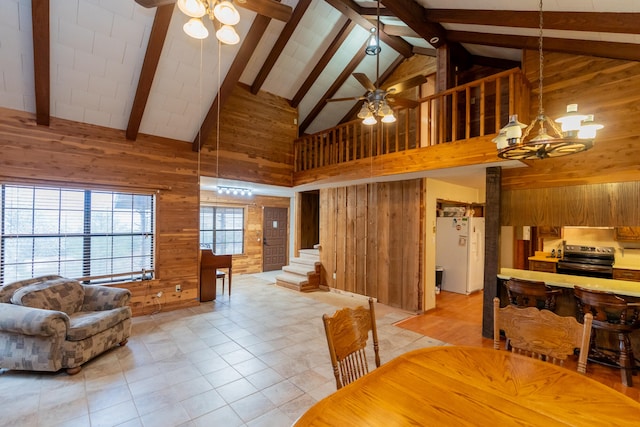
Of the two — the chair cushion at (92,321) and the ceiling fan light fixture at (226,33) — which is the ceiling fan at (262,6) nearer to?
the ceiling fan light fixture at (226,33)

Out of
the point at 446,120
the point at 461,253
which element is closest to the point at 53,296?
the point at 446,120

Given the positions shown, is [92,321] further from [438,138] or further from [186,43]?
[438,138]

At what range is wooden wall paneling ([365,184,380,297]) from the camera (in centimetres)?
582

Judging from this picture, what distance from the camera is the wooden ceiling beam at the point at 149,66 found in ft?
11.3

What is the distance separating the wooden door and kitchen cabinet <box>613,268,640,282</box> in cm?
744

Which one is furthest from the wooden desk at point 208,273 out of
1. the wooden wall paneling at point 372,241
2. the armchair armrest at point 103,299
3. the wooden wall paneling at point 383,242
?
the wooden wall paneling at point 383,242

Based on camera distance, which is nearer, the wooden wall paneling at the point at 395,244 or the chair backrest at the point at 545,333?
the chair backrest at the point at 545,333

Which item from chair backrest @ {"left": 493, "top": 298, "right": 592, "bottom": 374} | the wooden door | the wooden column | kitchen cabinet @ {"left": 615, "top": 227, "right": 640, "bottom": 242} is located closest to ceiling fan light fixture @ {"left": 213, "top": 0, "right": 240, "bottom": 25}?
chair backrest @ {"left": 493, "top": 298, "right": 592, "bottom": 374}

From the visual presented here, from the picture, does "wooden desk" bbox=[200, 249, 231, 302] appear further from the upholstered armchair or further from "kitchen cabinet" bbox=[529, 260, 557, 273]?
"kitchen cabinet" bbox=[529, 260, 557, 273]

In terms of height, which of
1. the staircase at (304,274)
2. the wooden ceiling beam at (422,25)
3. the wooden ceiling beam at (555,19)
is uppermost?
the wooden ceiling beam at (422,25)

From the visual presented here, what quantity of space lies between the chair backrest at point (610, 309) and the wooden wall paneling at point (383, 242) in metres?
2.94

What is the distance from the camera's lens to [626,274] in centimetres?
457

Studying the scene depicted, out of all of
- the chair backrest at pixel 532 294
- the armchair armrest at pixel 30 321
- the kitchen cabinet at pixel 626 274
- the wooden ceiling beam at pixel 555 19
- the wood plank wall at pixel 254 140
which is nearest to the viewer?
the wooden ceiling beam at pixel 555 19

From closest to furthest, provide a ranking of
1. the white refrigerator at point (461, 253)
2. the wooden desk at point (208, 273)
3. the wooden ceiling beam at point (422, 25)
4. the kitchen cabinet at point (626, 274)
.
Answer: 1. the wooden ceiling beam at point (422, 25)
2. the kitchen cabinet at point (626, 274)
3. the wooden desk at point (208, 273)
4. the white refrigerator at point (461, 253)
